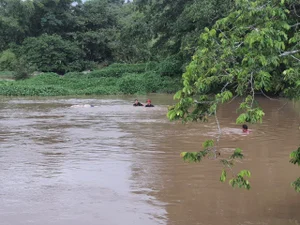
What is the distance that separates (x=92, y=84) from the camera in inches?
1535

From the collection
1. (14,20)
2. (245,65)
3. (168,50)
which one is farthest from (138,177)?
(14,20)

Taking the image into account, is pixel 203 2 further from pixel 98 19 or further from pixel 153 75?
pixel 98 19

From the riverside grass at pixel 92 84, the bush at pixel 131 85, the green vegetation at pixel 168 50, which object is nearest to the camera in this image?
the green vegetation at pixel 168 50

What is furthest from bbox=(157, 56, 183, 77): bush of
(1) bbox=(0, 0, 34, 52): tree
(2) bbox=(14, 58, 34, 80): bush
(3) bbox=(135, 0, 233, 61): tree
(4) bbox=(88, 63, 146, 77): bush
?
(1) bbox=(0, 0, 34, 52): tree

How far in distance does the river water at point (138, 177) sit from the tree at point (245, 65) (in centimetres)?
231

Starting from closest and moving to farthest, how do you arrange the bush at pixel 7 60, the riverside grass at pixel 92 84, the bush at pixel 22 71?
the riverside grass at pixel 92 84 → the bush at pixel 22 71 → the bush at pixel 7 60

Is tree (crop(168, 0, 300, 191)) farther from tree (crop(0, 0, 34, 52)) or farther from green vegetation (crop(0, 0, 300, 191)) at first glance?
tree (crop(0, 0, 34, 52))

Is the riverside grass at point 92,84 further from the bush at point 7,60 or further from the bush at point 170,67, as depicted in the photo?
the bush at point 7,60

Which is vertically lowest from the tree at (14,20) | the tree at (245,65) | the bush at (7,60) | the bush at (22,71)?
the tree at (245,65)

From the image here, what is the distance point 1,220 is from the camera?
6.37 meters

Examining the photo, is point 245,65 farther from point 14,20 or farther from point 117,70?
point 14,20

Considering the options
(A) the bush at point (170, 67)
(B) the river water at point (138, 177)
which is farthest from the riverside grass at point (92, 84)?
(B) the river water at point (138, 177)

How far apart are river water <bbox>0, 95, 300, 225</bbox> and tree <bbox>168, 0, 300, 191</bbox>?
2.31 meters

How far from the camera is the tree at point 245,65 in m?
4.05
